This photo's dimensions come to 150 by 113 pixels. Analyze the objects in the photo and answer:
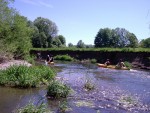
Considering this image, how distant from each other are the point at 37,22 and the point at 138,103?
9612 cm

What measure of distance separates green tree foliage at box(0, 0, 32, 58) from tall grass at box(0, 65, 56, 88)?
1548 centimetres

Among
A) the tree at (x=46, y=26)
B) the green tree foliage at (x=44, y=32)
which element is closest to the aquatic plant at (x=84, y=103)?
the green tree foliage at (x=44, y=32)

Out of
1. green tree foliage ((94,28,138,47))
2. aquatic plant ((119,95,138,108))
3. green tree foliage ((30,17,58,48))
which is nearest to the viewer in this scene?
aquatic plant ((119,95,138,108))

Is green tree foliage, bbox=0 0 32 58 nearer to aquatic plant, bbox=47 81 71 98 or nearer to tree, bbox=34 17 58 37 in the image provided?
aquatic plant, bbox=47 81 71 98

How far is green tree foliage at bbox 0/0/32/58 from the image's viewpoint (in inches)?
1476

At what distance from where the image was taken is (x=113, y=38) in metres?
126

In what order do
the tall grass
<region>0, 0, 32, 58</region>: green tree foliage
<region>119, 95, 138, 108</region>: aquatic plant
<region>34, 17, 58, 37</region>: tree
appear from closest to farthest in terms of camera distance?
1. <region>119, 95, 138, 108</region>: aquatic plant
2. the tall grass
3. <region>0, 0, 32, 58</region>: green tree foliage
4. <region>34, 17, 58, 37</region>: tree

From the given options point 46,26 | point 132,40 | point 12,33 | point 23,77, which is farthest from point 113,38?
point 23,77

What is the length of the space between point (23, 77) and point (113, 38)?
109320 mm

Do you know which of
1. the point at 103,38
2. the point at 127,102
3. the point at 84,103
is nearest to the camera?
the point at 84,103

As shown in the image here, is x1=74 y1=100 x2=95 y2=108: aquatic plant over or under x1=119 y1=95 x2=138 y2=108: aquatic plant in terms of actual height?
over

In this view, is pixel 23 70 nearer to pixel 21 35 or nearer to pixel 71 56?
pixel 21 35

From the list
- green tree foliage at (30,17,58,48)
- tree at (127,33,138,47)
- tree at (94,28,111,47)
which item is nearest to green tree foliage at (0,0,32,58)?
green tree foliage at (30,17,58,48)

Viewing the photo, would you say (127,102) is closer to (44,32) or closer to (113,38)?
(44,32)
